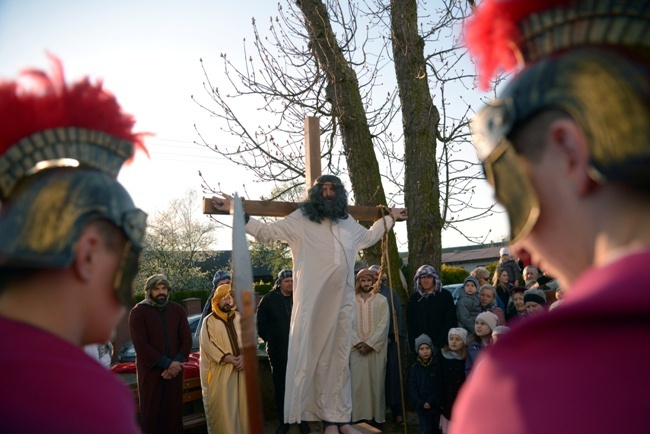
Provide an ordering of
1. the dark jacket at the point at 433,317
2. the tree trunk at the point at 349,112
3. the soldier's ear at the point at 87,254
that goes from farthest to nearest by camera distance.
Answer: the tree trunk at the point at 349,112
the dark jacket at the point at 433,317
the soldier's ear at the point at 87,254

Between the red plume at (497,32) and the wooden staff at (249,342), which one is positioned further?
the wooden staff at (249,342)

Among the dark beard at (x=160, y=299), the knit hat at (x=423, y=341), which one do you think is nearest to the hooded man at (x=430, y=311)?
the knit hat at (x=423, y=341)

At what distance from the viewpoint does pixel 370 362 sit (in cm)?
766

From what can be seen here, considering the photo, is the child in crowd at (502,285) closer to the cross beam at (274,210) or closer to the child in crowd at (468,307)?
the child in crowd at (468,307)

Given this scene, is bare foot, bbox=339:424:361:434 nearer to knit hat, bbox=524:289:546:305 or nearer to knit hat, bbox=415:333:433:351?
knit hat, bbox=415:333:433:351

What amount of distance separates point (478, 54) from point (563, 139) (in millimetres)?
375

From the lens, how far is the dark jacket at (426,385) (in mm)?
6359

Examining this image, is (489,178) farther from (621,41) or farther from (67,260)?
(67,260)

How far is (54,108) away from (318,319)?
428cm

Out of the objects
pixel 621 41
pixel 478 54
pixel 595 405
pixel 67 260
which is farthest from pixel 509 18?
pixel 67 260

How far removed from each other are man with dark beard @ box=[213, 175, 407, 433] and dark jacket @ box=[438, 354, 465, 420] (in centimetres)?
108

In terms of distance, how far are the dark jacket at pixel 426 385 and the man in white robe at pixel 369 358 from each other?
98cm

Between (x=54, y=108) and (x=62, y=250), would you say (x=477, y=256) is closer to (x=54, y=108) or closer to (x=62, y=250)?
(x=54, y=108)

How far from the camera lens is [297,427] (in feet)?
22.4
